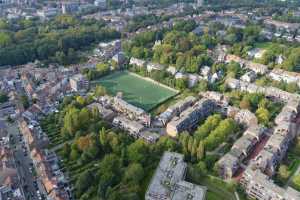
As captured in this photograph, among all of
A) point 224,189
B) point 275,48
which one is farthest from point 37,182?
point 275,48

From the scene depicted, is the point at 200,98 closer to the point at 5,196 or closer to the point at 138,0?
the point at 5,196

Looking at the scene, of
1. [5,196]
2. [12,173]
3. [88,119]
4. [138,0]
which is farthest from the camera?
[138,0]

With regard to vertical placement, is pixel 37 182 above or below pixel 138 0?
below

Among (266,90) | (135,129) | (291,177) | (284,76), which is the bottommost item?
(291,177)

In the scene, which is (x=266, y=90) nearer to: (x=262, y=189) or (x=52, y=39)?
(x=262, y=189)

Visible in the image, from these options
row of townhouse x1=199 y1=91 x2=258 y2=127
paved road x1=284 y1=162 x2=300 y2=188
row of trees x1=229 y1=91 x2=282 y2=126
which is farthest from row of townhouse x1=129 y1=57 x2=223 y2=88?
paved road x1=284 y1=162 x2=300 y2=188

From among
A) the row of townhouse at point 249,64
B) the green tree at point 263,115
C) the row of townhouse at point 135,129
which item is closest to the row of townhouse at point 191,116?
the row of townhouse at point 135,129

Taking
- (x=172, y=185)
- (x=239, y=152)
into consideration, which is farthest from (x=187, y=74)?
(x=172, y=185)
